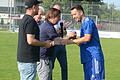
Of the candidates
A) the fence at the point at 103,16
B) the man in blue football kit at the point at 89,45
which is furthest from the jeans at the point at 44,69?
the fence at the point at 103,16

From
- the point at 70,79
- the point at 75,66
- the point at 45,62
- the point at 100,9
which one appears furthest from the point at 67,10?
the point at 45,62

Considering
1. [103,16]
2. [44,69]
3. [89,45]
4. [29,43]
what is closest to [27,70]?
[29,43]

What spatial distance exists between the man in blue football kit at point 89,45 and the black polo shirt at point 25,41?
2.22 feet

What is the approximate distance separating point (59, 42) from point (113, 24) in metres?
45.6

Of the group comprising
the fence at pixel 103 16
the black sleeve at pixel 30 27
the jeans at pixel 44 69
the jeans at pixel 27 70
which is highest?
the black sleeve at pixel 30 27

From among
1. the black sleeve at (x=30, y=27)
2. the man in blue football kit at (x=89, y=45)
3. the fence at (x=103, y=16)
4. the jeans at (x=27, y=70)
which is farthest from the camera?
the fence at (x=103, y=16)

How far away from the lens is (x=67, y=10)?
51.7m

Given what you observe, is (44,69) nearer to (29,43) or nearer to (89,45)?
(89,45)

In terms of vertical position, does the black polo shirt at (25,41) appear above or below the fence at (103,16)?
above

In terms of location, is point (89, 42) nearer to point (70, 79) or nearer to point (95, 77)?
point (95, 77)

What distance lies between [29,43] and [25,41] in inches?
4.6

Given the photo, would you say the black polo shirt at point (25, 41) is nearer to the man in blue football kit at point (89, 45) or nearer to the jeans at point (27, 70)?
the jeans at point (27, 70)

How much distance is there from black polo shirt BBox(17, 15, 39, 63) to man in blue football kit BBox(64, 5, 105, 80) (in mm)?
675

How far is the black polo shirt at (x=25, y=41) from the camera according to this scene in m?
6.99
